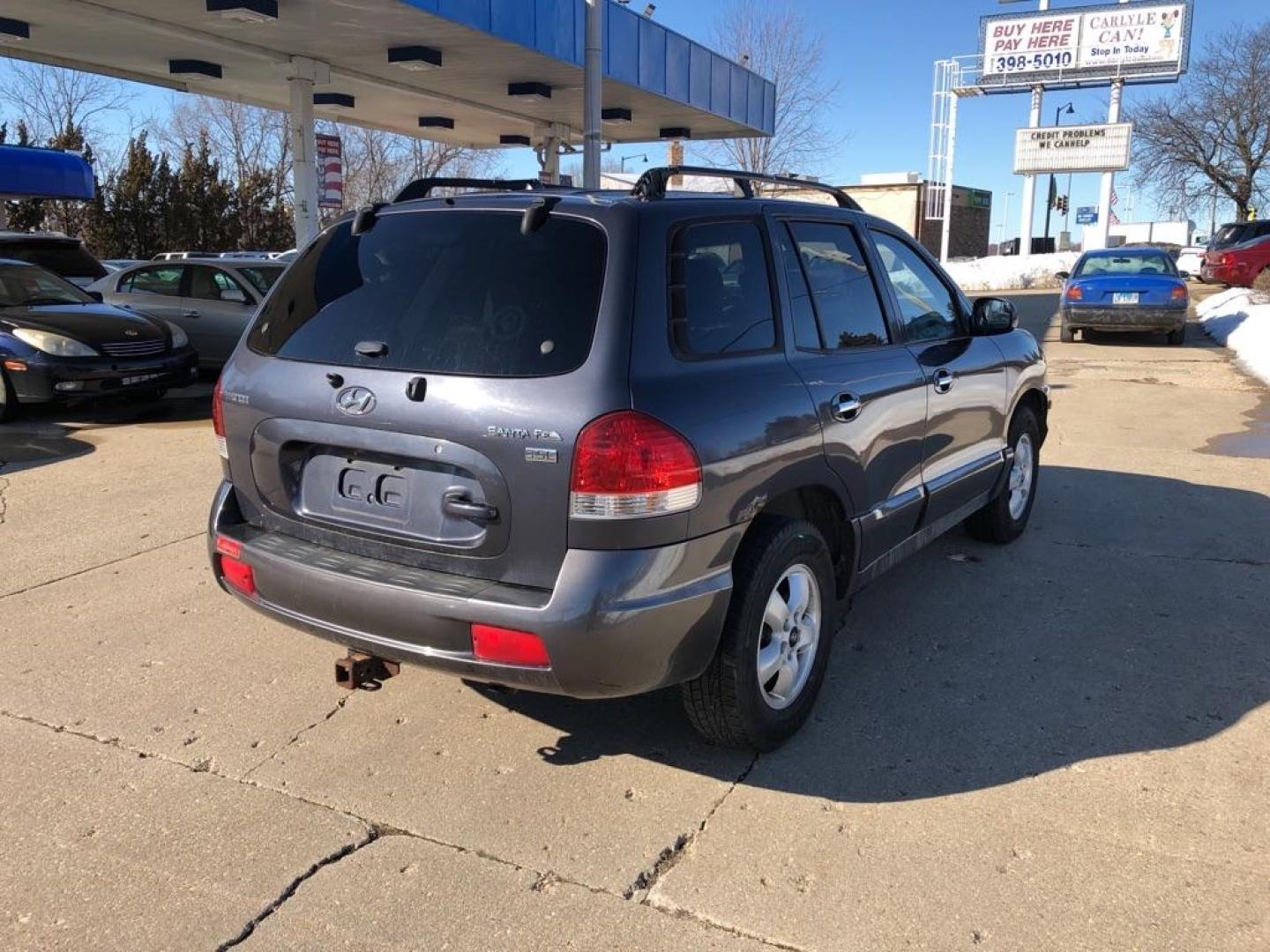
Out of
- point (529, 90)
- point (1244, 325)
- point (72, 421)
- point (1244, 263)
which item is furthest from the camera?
point (1244, 263)

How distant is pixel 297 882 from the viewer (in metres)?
2.78

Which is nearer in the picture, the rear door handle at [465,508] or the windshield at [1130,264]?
the rear door handle at [465,508]

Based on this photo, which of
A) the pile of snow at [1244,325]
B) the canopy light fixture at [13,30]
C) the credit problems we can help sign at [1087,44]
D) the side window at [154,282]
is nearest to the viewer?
the side window at [154,282]

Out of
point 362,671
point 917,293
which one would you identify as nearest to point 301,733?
point 362,671

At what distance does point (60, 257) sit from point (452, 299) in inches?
501

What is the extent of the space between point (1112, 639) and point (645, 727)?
224 centimetres

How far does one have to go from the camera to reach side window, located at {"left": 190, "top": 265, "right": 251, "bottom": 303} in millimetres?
11898

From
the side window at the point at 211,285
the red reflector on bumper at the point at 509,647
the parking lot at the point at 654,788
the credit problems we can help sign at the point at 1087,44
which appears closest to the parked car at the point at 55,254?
the side window at the point at 211,285

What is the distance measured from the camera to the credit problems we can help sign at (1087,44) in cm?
3950

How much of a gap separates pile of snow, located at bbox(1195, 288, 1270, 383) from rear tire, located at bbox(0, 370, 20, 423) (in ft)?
46.7

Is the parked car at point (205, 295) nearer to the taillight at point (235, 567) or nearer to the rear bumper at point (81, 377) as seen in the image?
the rear bumper at point (81, 377)

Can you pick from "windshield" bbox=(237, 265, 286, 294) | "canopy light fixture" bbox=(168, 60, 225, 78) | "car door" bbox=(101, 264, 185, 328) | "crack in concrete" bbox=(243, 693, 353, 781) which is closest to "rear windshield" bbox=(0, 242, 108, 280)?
"car door" bbox=(101, 264, 185, 328)

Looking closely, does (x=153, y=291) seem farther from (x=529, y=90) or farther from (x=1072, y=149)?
(x=1072, y=149)

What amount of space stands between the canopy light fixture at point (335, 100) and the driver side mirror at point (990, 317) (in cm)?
1706
